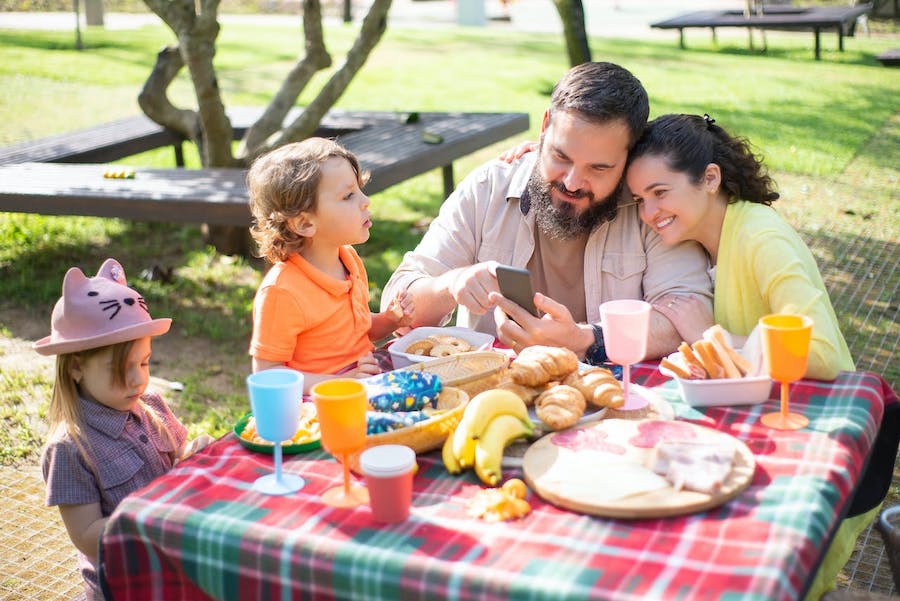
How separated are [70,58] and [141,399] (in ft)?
42.3

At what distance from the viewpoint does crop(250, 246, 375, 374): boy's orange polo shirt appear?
2914 millimetres

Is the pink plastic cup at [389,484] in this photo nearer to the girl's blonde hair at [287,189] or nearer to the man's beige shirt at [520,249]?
the girl's blonde hair at [287,189]

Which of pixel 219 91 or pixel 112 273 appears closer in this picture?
pixel 112 273

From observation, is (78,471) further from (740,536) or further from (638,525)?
(740,536)

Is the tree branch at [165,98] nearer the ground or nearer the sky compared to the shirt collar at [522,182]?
nearer the sky

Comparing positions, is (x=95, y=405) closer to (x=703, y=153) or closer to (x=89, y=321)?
(x=89, y=321)

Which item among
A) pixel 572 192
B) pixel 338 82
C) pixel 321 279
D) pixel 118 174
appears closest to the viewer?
pixel 321 279

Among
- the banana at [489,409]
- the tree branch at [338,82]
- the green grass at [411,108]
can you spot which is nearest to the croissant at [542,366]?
the banana at [489,409]

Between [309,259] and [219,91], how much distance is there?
153 inches

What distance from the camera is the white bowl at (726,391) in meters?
2.42

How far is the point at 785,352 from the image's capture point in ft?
7.39

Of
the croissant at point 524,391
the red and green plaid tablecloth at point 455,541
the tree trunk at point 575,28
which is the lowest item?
the red and green plaid tablecloth at point 455,541

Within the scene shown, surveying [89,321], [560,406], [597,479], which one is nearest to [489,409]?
[560,406]

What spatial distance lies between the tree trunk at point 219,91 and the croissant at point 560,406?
14.3 ft
